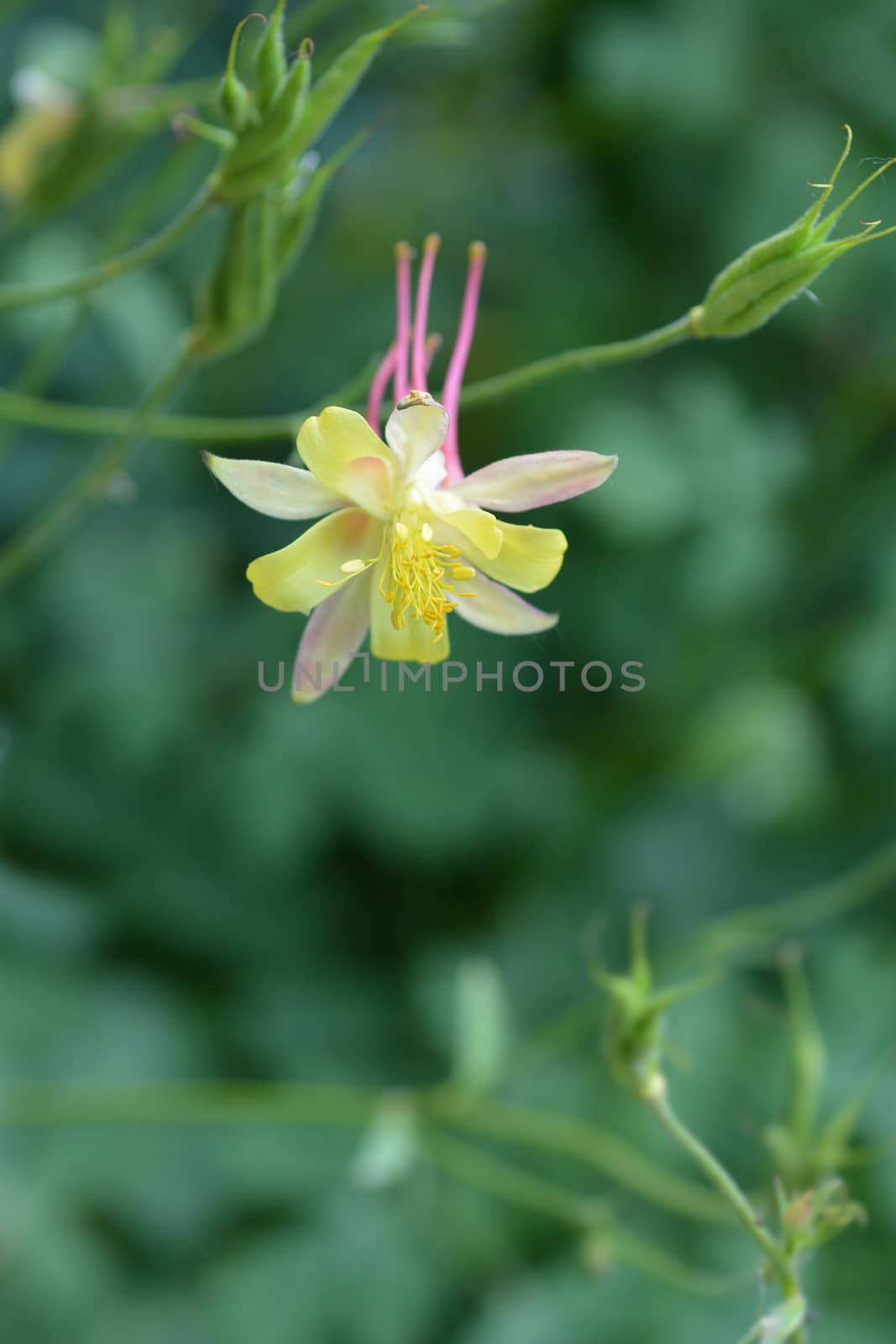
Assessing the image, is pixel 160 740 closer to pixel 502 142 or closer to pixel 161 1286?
pixel 161 1286

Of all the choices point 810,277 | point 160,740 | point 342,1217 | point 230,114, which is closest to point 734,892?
point 342,1217

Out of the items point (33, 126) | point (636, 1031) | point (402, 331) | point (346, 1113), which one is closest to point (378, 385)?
point (402, 331)

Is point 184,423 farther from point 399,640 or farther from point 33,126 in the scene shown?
point 33,126

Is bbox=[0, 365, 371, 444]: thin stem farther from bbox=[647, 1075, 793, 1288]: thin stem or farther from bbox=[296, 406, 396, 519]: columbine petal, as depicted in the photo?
bbox=[647, 1075, 793, 1288]: thin stem

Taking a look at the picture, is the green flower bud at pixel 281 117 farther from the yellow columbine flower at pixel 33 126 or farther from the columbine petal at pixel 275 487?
the yellow columbine flower at pixel 33 126

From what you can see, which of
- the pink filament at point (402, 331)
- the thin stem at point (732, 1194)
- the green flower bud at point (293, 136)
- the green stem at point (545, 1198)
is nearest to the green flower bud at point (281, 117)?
the green flower bud at point (293, 136)
